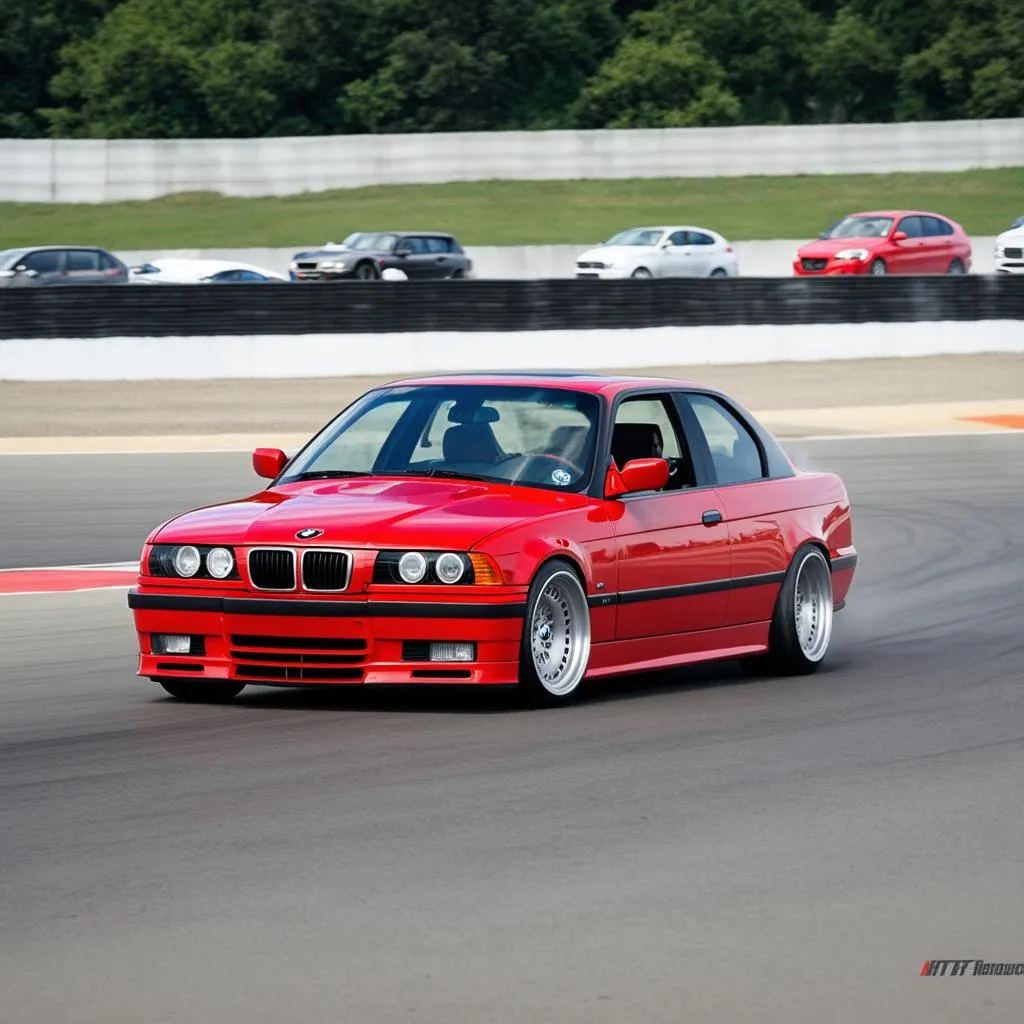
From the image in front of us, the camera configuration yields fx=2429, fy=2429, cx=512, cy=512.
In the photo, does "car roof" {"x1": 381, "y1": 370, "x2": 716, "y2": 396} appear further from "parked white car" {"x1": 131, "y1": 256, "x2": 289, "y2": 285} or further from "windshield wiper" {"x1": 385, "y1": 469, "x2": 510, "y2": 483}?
"parked white car" {"x1": 131, "y1": 256, "x2": 289, "y2": 285}

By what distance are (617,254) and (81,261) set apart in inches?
435

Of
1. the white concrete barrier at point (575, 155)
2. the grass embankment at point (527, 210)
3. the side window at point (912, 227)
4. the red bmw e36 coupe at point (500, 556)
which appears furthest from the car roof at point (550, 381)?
the white concrete barrier at point (575, 155)

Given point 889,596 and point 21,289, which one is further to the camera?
point 21,289

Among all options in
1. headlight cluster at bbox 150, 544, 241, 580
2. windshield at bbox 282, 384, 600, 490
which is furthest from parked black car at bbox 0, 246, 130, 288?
headlight cluster at bbox 150, 544, 241, 580

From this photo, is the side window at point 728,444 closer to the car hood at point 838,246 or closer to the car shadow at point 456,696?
the car shadow at point 456,696

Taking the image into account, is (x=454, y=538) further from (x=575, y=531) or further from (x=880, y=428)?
(x=880, y=428)

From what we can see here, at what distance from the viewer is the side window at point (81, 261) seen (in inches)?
1581

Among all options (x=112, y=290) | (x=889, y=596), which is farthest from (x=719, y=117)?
(x=889, y=596)

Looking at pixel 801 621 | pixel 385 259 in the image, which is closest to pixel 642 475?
pixel 801 621

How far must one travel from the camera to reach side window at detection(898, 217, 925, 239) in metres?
45.0

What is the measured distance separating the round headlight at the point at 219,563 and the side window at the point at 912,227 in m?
37.1

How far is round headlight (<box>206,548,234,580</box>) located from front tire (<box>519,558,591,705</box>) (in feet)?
3.75

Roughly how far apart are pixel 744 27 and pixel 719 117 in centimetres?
599

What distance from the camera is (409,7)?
241 ft
